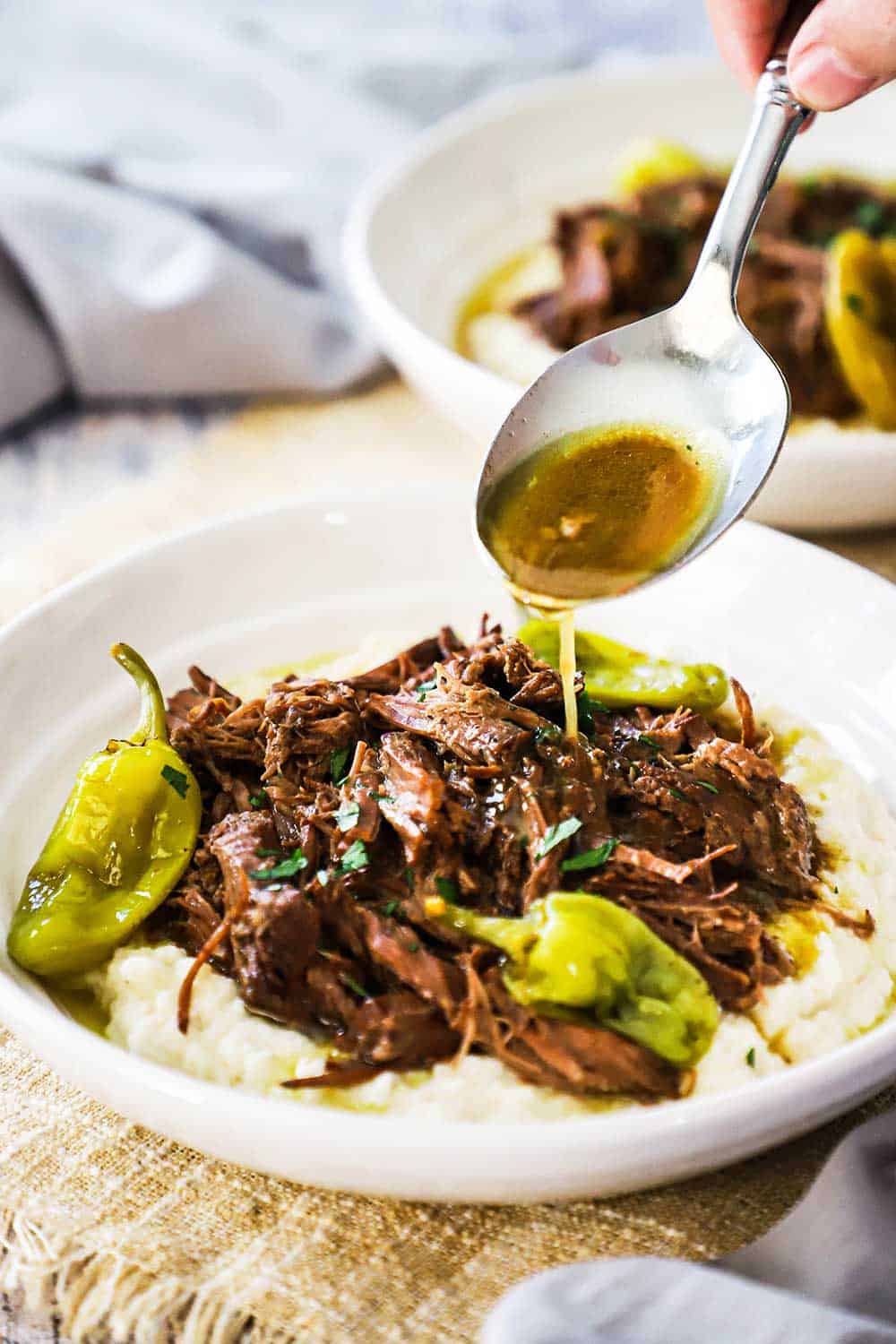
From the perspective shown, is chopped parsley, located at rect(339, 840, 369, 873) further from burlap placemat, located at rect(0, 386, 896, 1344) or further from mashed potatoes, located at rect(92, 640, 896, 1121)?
burlap placemat, located at rect(0, 386, 896, 1344)

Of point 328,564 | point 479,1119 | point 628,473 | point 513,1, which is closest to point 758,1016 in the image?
point 479,1119

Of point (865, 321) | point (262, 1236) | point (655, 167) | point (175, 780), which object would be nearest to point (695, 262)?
point (655, 167)

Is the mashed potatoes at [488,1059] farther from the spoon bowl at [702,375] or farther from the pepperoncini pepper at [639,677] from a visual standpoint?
the spoon bowl at [702,375]

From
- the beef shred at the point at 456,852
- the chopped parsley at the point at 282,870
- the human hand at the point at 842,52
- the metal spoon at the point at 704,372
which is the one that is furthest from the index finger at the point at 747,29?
the chopped parsley at the point at 282,870

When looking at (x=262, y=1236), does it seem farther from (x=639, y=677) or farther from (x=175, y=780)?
(x=639, y=677)

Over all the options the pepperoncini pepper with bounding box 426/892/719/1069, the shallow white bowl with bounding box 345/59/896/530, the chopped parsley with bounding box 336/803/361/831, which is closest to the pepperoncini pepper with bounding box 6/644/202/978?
the chopped parsley with bounding box 336/803/361/831

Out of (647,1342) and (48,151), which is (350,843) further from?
(48,151)

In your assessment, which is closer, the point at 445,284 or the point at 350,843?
the point at 350,843
